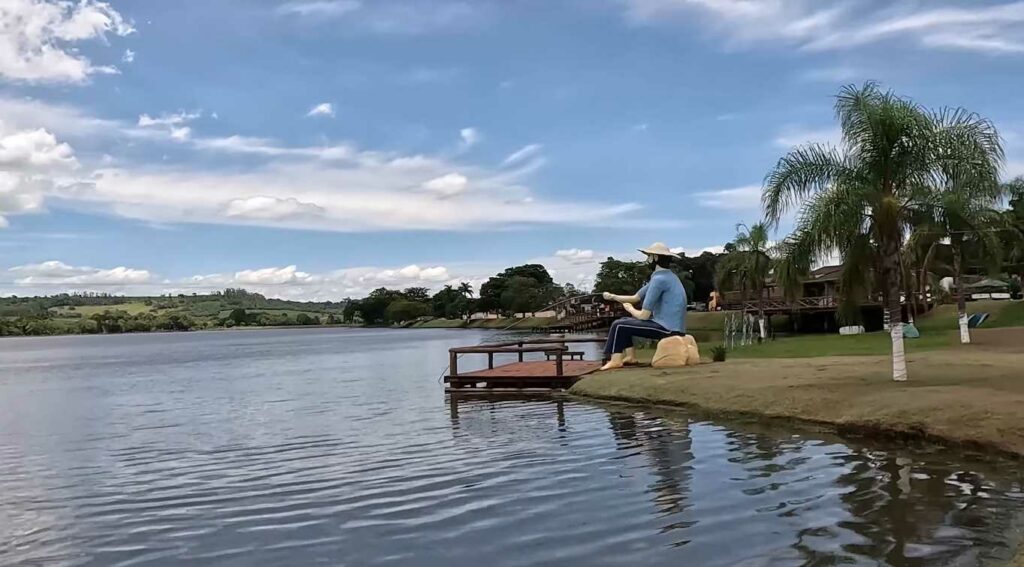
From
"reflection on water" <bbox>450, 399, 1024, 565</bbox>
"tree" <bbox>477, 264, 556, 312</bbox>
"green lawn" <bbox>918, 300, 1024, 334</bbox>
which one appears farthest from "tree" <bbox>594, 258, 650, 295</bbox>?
"reflection on water" <bbox>450, 399, 1024, 565</bbox>

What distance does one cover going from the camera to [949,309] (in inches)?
2265

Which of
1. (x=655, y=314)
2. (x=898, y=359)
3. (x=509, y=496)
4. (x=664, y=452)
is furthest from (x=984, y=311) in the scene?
(x=509, y=496)

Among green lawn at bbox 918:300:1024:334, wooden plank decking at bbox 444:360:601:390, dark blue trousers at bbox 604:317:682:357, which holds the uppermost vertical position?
dark blue trousers at bbox 604:317:682:357

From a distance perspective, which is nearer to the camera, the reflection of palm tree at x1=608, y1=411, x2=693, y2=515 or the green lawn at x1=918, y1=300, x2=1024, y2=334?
the reflection of palm tree at x1=608, y1=411, x2=693, y2=515

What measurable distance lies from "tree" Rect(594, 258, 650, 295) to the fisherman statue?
76940mm

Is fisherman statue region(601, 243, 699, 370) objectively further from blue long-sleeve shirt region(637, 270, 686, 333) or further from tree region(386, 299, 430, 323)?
tree region(386, 299, 430, 323)

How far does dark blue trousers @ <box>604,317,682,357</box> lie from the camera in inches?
942

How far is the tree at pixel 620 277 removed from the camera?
104m

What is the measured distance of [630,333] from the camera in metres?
24.5

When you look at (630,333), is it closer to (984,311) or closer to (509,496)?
(509,496)

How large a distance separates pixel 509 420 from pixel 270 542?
10335 millimetres

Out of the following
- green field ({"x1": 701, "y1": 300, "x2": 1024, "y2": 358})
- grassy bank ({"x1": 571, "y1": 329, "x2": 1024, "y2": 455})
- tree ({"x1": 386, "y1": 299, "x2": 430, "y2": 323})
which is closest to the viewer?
grassy bank ({"x1": 571, "y1": 329, "x2": 1024, "y2": 455})

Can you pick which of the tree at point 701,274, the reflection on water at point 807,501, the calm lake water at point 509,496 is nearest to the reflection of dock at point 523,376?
the calm lake water at point 509,496

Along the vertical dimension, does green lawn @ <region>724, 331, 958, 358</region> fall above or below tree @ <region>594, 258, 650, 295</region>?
below
